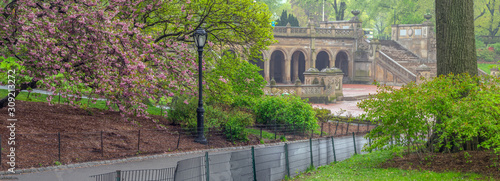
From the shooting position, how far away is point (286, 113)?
2130 centimetres

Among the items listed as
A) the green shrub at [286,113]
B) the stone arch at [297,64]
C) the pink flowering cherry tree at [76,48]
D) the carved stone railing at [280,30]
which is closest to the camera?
the pink flowering cherry tree at [76,48]

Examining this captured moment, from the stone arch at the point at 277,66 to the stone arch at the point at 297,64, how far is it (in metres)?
1.17

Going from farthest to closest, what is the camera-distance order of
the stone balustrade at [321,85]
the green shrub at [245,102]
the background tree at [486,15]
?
the background tree at [486,15], the stone balustrade at [321,85], the green shrub at [245,102]

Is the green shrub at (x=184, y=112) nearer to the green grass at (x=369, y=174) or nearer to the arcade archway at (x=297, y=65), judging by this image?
the green grass at (x=369, y=174)

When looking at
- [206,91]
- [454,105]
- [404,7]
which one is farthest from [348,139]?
[404,7]

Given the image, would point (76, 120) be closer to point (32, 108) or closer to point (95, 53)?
point (32, 108)

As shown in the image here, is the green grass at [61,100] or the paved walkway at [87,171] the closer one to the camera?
the paved walkway at [87,171]

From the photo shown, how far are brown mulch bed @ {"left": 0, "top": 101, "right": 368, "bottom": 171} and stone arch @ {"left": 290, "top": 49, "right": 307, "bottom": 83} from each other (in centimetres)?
3388

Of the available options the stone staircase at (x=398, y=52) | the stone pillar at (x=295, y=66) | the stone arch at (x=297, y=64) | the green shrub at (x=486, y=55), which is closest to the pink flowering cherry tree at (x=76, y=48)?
the stone arch at (x=297, y=64)

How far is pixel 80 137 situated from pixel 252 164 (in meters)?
6.92

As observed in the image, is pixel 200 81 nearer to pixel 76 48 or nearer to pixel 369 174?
pixel 76 48

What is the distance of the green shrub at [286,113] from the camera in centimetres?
2131

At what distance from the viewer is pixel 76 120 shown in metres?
16.8

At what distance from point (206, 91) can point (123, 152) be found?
4810mm
